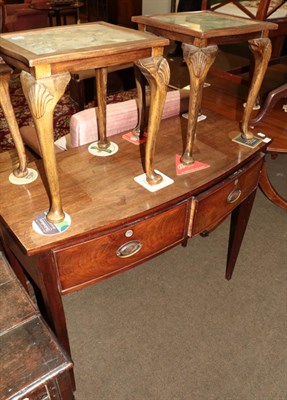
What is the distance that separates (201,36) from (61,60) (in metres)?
0.47

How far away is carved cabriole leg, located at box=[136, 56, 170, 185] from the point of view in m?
1.02

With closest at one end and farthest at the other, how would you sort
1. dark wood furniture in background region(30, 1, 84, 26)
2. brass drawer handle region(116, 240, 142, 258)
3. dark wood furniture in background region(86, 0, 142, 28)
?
brass drawer handle region(116, 240, 142, 258) < dark wood furniture in background region(30, 1, 84, 26) < dark wood furniture in background region(86, 0, 142, 28)

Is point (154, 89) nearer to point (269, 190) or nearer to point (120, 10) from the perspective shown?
point (269, 190)

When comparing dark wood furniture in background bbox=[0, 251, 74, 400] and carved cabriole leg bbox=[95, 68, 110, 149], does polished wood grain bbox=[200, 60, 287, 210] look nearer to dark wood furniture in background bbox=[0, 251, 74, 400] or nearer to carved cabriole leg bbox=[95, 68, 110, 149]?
carved cabriole leg bbox=[95, 68, 110, 149]

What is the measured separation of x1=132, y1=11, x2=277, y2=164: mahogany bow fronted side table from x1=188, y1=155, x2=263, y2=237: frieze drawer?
0.51 ft

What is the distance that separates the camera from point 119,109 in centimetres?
158

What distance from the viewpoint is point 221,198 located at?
1348 mm

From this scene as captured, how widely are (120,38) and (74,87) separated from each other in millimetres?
2851

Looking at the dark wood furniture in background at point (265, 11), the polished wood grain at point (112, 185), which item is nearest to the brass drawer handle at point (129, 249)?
the polished wood grain at point (112, 185)

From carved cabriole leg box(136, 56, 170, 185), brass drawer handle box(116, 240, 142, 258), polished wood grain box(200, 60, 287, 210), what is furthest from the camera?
polished wood grain box(200, 60, 287, 210)

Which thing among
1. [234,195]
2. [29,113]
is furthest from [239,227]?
[29,113]

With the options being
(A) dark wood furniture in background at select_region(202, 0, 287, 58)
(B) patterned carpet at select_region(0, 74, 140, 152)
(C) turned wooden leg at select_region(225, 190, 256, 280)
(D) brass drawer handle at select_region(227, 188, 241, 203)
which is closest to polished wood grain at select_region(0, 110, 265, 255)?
(D) brass drawer handle at select_region(227, 188, 241, 203)

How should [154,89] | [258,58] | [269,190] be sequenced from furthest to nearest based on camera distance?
1. [269,190]
2. [258,58]
3. [154,89]

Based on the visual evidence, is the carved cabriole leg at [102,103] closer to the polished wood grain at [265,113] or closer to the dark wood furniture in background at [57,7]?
the polished wood grain at [265,113]
